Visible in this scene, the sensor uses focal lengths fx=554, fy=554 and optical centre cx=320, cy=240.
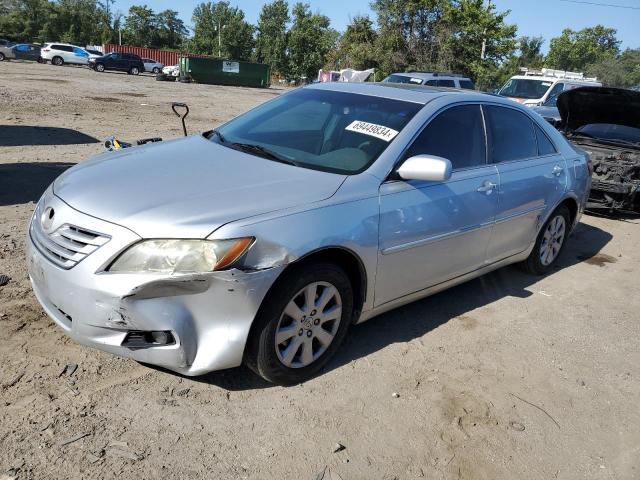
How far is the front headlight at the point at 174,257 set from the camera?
2576 mm

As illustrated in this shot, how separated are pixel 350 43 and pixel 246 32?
32857mm

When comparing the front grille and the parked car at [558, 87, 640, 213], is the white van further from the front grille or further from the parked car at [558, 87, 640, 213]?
the front grille

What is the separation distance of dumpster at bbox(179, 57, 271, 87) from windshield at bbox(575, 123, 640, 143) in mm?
30714

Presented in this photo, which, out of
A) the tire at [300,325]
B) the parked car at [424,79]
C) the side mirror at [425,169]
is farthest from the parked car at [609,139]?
the parked car at [424,79]

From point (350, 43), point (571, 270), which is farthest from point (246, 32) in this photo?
point (571, 270)

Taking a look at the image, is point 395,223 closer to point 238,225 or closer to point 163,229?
point 238,225

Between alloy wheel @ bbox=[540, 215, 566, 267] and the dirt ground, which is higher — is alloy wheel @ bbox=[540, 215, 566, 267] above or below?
above

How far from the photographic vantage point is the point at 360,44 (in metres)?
41.3

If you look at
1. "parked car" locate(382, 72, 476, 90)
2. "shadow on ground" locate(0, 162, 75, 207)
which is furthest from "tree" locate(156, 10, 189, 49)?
"shadow on ground" locate(0, 162, 75, 207)

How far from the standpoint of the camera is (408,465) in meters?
2.66

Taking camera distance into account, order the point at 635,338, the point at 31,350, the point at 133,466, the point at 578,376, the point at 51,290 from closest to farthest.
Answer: the point at 133,466, the point at 51,290, the point at 31,350, the point at 578,376, the point at 635,338

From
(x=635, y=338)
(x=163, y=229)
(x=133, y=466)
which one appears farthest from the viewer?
(x=635, y=338)

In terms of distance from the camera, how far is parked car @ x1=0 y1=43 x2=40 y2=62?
130 ft

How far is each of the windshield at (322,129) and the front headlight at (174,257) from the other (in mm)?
1012
